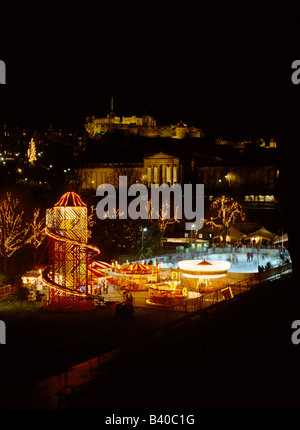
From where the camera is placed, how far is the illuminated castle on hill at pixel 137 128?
314 feet

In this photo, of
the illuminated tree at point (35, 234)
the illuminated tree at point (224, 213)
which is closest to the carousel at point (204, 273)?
the illuminated tree at point (35, 234)

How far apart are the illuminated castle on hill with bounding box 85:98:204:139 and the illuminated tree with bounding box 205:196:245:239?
4495 centimetres

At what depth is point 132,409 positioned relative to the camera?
7426 millimetres

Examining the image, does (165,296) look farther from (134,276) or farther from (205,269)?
(134,276)

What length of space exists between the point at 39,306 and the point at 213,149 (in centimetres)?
6513

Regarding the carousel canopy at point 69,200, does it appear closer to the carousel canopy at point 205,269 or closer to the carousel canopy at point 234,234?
the carousel canopy at point 205,269

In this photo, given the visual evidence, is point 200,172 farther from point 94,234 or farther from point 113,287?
point 113,287

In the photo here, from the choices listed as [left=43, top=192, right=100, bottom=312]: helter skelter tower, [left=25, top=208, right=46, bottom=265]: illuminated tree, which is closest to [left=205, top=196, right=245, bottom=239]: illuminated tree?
[left=25, top=208, right=46, bottom=265]: illuminated tree

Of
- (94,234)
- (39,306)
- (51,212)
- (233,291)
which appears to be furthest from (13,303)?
(94,234)

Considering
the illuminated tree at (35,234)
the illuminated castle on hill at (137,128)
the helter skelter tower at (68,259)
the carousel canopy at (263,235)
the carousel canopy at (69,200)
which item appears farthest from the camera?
the illuminated castle on hill at (137,128)

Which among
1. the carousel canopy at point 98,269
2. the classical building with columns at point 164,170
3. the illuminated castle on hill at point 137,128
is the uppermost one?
the illuminated castle on hill at point 137,128

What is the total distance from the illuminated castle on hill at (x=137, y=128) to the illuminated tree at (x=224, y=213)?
147 ft

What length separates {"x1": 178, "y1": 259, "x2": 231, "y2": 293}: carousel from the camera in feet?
66.9

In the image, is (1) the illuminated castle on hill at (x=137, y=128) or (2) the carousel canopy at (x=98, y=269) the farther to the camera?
(1) the illuminated castle on hill at (x=137, y=128)
